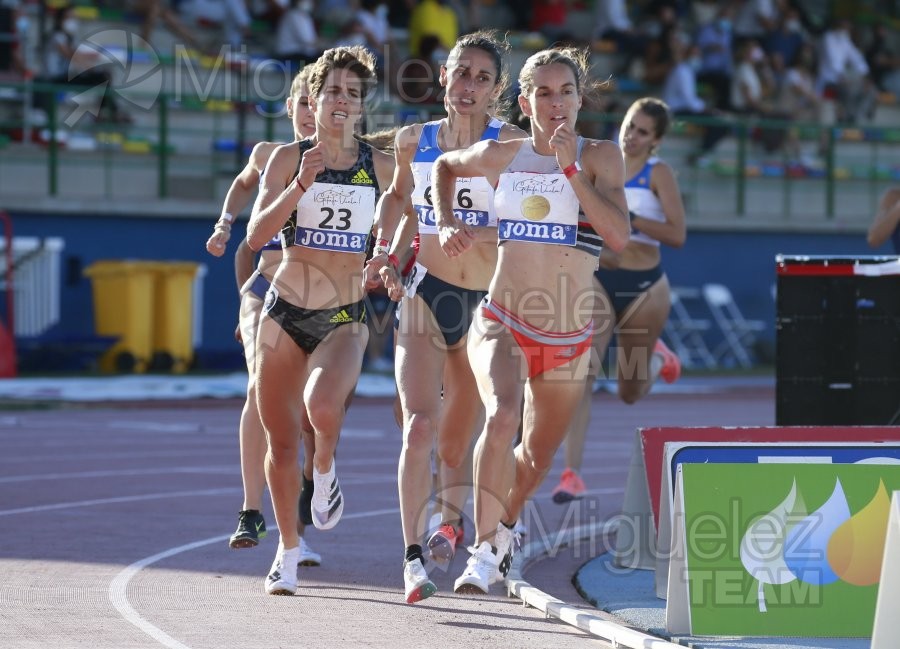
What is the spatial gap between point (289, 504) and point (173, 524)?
2274 mm

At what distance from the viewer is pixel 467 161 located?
722 cm

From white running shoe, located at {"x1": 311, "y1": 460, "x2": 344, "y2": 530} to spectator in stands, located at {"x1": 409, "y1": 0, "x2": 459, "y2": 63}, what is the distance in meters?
16.5

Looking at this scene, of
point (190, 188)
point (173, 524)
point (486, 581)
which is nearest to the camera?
point (486, 581)

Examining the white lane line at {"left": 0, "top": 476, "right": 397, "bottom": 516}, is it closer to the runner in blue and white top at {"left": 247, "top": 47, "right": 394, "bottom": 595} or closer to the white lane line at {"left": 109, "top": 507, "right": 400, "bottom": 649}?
the white lane line at {"left": 109, "top": 507, "right": 400, "bottom": 649}

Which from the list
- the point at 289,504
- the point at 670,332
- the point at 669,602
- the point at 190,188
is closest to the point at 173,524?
the point at 289,504

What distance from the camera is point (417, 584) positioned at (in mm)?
6648

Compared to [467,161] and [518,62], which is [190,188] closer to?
[518,62]

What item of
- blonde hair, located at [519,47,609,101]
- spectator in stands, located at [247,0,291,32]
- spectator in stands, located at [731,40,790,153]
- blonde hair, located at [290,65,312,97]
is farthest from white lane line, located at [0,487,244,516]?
spectator in stands, located at [731,40,790,153]

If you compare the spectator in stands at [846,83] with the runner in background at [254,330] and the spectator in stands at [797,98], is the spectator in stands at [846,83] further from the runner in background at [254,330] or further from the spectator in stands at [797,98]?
the runner in background at [254,330]

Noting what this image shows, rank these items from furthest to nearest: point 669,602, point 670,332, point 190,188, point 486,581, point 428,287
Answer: point 670,332
point 190,188
point 428,287
point 486,581
point 669,602

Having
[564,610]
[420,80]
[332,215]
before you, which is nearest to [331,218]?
[332,215]

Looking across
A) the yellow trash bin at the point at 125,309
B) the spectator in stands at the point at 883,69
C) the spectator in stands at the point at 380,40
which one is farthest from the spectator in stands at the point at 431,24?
the spectator in stands at the point at 883,69

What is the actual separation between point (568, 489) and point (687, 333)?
14.3m

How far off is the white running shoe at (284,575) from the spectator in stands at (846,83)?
21.9m
